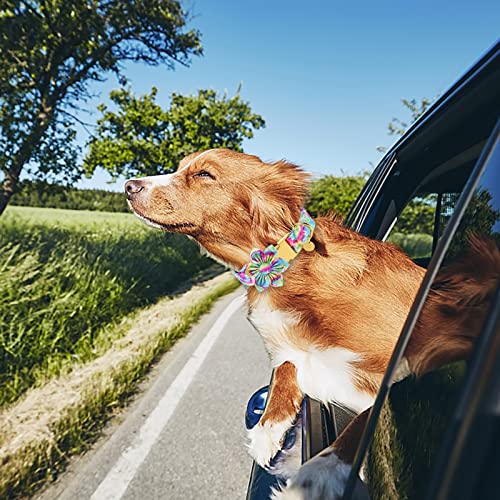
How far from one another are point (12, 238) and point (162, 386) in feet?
16.9

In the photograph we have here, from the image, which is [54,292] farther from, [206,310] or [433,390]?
[433,390]

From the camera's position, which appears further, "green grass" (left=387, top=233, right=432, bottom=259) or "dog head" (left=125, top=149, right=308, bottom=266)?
"green grass" (left=387, top=233, right=432, bottom=259)

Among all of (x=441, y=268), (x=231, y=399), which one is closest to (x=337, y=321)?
(x=441, y=268)

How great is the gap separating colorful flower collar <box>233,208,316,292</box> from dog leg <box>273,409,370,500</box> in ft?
2.52

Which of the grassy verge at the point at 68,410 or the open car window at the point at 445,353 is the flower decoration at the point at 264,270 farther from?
the grassy verge at the point at 68,410

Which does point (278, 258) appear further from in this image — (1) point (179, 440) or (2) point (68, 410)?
(2) point (68, 410)

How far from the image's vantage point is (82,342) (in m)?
6.39

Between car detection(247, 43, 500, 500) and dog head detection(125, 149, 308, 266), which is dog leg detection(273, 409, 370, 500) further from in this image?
dog head detection(125, 149, 308, 266)

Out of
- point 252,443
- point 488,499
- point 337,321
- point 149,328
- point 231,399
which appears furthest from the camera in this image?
point 149,328

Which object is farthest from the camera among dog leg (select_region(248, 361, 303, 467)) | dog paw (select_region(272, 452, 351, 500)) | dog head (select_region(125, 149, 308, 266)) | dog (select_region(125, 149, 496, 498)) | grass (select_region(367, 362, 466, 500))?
dog head (select_region(125, 149, 308, 266))

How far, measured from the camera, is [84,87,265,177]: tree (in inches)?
599

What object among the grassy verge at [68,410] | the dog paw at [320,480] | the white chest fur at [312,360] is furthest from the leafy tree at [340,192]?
the dog paw at [320,480]

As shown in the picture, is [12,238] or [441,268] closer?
[441,268]

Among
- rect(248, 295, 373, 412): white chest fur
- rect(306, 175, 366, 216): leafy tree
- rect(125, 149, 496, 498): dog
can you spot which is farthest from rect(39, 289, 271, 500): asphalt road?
rect(306, 175, 366, 216): leafy tree
